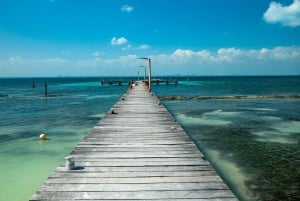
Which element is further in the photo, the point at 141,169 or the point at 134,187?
the point at 141,169

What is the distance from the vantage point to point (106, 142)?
875 centimetres

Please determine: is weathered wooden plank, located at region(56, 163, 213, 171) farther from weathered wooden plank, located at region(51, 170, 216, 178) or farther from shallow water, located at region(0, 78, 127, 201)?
shallow water, located at region(0, 78, 127, 201)

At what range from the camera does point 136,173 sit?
600cm

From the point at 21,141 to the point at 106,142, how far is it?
26.8 feet

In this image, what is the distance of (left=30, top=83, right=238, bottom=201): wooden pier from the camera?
A: 498cm

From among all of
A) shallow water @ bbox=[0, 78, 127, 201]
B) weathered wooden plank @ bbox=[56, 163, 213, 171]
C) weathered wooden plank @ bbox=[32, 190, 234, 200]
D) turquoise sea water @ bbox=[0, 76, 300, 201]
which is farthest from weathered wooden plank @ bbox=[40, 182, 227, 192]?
shallow water @ bbox=[0, 78, 127, 201]

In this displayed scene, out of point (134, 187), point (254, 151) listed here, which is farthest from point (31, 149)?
point (254, 151)

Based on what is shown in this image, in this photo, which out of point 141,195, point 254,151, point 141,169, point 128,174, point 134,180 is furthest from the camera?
point 254,151

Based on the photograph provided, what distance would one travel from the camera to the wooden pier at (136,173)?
4.98m

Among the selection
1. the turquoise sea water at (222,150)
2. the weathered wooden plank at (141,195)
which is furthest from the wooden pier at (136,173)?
the turquoise sea water at (222,150)

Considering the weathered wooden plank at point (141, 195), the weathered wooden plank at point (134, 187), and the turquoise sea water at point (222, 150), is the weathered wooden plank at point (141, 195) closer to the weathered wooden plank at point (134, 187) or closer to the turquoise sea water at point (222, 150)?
the weathered wooden plank at point (134, 187)

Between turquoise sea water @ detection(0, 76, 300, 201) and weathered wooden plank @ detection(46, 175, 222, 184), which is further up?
weathered wooden plank @ detection(46, 175, 222, 184)

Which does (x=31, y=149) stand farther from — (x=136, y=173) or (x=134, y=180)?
(x=134, y=180)

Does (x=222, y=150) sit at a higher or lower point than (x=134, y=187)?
lower
